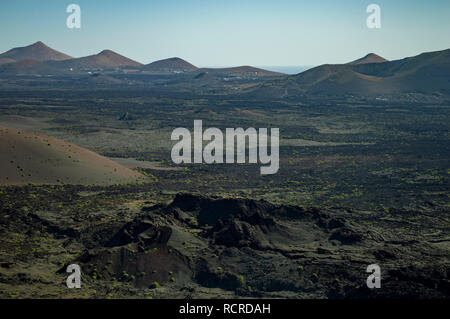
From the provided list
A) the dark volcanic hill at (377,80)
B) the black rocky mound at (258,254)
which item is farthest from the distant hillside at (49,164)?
the dark volcanic hill at (377,80)

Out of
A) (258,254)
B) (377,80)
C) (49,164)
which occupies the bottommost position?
(258,254)

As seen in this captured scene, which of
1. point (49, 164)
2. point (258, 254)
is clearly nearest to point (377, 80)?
point (49, 164)

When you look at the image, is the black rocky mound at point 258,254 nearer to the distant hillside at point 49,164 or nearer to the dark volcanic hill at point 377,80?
the distant hillside at point 49,164

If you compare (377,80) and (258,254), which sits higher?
(377,80)

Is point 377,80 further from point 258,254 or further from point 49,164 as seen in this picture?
point 258,254

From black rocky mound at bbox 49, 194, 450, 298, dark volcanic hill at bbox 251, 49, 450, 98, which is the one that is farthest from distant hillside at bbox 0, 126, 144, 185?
dark volcanic hill at bbox 251, 49, 450, 98

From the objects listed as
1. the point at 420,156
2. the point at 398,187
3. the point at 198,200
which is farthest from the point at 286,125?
the point at 198,200

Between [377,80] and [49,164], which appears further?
[377,80]

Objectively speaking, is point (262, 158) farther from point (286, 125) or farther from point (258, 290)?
point (258, 290)
